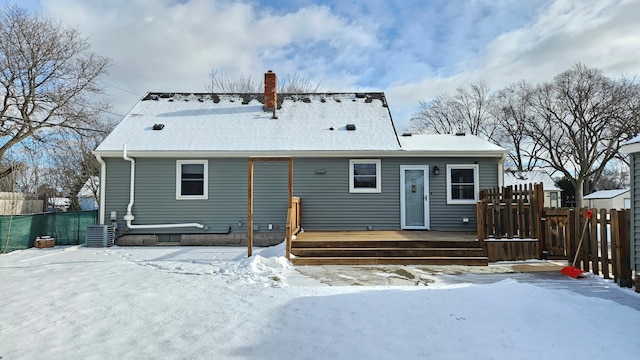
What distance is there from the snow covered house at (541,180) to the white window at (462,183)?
22774 millimetres

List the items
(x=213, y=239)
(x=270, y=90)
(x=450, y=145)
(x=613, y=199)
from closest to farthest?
(x=213, y=239), (x=450, y=145), (x=270, y=90), (x=613, y=199)

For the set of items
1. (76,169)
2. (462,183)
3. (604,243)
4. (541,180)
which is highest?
(76,169)

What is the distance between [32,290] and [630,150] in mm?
9446

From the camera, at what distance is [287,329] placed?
3.88 metres

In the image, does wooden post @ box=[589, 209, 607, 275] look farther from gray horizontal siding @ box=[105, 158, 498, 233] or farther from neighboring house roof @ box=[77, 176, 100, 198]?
neighboring house roof @ box=[77, 176, 100, 198]

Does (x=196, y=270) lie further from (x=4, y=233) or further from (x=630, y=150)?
(x=630, y=150)

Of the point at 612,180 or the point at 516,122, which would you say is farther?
the point at 612,180

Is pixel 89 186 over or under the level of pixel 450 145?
under

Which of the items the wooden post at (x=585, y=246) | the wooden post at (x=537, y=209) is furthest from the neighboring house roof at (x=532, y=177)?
the wooden post at (x=585, y=246)

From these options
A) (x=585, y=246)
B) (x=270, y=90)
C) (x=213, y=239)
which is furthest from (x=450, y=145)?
(x=213, y=239)

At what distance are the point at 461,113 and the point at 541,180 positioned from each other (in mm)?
9661

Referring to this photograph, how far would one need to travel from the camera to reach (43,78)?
53.0ft

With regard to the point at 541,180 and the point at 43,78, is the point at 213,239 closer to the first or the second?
the point at 43,78

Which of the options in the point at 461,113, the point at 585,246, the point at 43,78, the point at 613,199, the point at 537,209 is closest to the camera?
the point at 585,246
